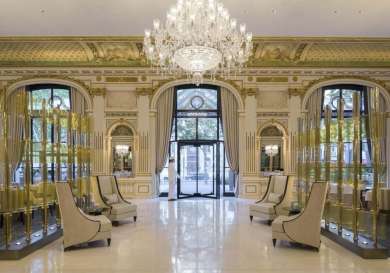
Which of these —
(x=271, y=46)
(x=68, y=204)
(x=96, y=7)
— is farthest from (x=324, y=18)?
(x=68, y=204)

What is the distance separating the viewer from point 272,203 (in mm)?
8477

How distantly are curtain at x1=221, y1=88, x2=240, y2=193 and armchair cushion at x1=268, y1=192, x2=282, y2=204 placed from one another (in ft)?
15.1

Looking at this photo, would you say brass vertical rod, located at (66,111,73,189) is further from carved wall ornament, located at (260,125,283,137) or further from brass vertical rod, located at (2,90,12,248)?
carved wall ornament, located at (260,125,283,137)

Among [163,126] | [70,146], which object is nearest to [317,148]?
[70,146]

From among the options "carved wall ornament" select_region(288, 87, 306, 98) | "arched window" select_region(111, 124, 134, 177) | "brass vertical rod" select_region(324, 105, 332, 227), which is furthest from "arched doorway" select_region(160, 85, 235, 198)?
"brass vertical rod" select_region(324, 105, 332, 227)

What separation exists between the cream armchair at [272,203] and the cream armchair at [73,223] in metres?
3.75

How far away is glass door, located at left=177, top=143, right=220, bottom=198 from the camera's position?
1404 centimetres

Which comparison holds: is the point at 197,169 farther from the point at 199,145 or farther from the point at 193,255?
the point at 193,255

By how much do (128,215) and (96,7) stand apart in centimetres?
466

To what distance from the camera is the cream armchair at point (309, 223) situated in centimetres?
570

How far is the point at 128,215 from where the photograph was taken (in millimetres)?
8250

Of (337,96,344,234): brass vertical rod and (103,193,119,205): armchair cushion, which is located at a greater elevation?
(337,96,344,234): brass vertical rod

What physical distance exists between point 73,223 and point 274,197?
4623 millimetres

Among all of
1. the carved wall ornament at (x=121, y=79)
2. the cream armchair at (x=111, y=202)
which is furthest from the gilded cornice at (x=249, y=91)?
the cream armchair at (x=111, y=202)
